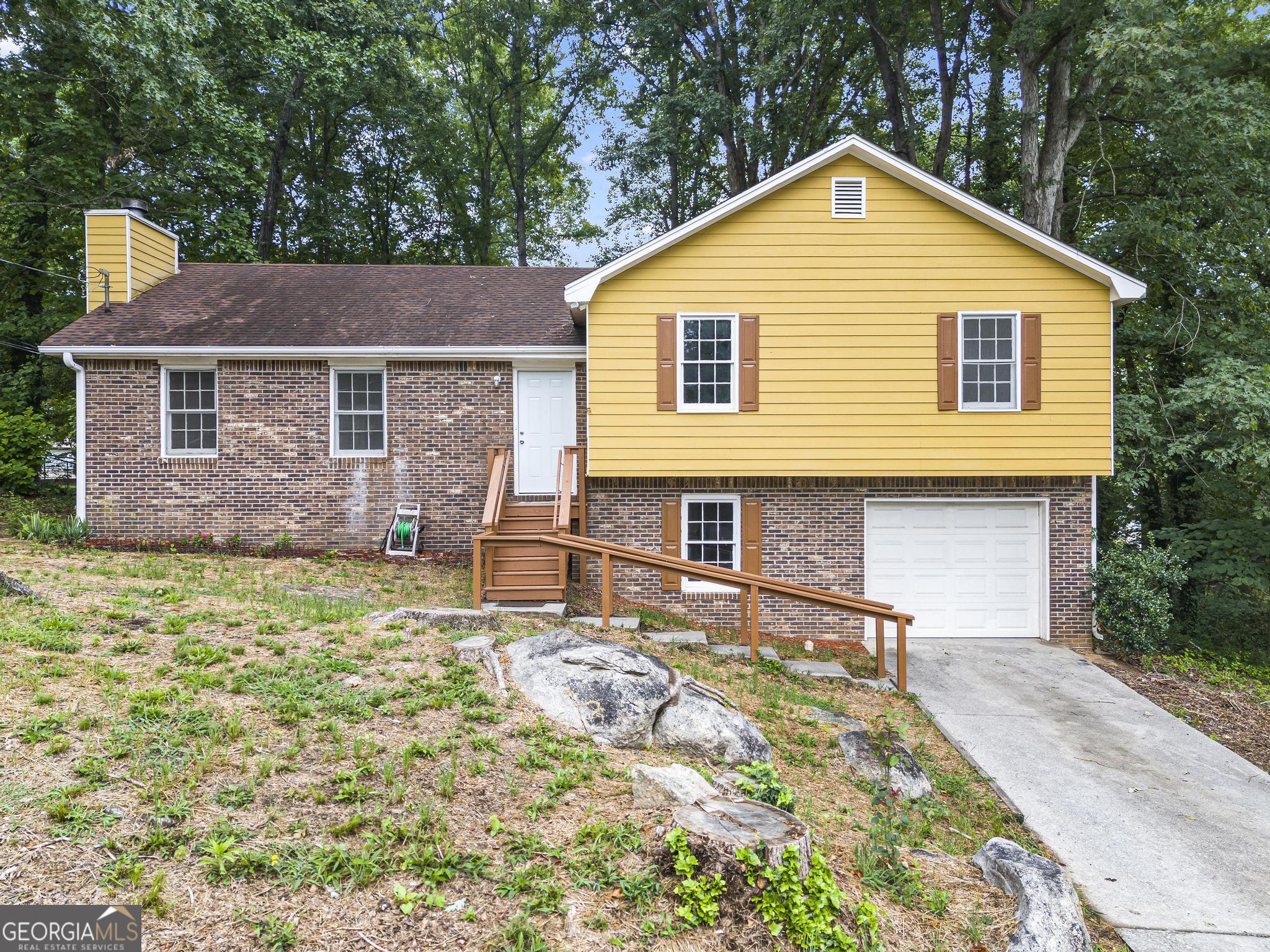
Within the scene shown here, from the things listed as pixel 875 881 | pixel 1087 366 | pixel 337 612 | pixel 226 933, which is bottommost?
pixel 875 881

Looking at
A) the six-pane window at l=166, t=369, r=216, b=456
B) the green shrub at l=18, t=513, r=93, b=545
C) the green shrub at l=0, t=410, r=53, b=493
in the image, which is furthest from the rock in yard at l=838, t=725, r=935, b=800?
the green shrub at l=0, t=410, r=53, b=493

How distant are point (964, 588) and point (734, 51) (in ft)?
59.4

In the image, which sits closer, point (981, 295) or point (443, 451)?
point (981, 295)

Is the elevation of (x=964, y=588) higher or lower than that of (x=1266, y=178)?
lower

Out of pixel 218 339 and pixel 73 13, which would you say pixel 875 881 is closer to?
pixel 218 339

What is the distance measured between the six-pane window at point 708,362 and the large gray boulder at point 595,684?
4987 mm

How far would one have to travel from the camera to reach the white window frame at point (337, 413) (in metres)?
11.4

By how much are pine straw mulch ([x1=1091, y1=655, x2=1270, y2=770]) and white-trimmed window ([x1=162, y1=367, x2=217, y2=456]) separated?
47.6ft

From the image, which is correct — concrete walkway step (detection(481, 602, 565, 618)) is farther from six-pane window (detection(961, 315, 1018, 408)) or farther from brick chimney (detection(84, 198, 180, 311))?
brick chimney (detection(84, 198, 180, 311))

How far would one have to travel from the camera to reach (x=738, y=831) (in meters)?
3.53

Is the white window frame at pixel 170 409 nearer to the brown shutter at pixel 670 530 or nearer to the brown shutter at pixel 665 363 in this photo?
the brown shutter at pixel 665 363

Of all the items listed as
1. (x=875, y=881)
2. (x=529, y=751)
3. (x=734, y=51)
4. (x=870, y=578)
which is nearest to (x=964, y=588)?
(x=870, y=578)

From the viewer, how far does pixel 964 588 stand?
1027 cm

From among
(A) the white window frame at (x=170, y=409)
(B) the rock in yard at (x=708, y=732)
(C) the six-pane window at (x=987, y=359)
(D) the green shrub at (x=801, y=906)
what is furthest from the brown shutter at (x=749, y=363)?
(A) the white window frame at (x=170, y=409)
